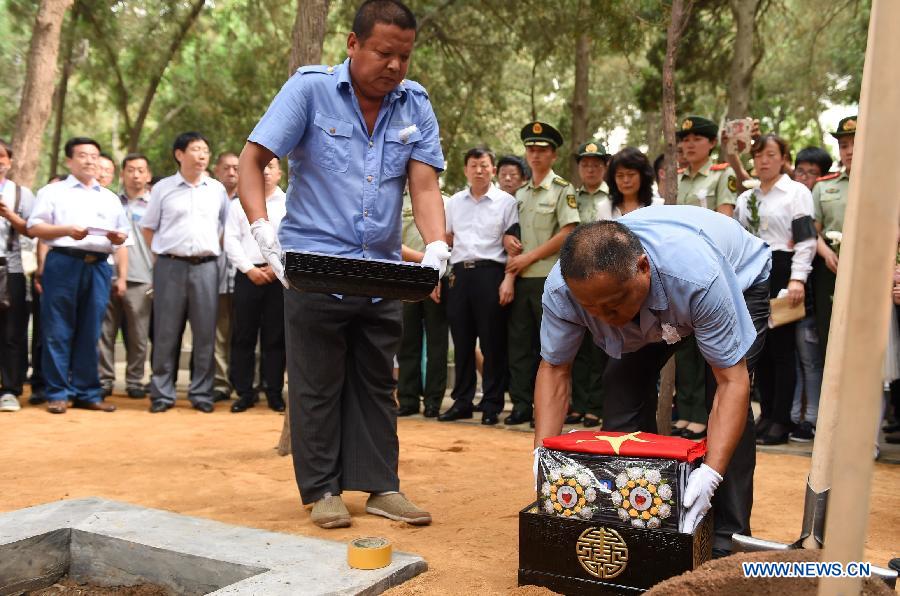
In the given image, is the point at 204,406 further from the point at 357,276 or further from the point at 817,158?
the point at 817,158

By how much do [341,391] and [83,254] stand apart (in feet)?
13.0

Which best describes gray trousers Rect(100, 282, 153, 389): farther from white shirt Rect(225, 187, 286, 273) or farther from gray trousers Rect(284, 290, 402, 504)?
gray trousers Rect(284, 290, 402, 504)

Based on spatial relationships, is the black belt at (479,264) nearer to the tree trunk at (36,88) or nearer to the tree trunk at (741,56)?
the tree trunk at (36,88)

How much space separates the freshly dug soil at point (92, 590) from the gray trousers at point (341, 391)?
0.82m

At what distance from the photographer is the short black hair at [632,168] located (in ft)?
20.3

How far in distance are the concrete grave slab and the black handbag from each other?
356 centimetres

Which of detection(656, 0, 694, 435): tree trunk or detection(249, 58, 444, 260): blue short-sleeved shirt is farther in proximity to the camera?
detection(656, 0, 694, 435): tree trunk

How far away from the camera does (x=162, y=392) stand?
748cm

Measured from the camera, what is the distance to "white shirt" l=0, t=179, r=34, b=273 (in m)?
7.03

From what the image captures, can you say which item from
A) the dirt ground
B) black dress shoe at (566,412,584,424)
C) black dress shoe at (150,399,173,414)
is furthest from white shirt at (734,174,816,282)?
black dress shoe at (150,399,173,414)

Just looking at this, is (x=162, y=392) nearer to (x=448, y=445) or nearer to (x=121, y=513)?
(x=448, y=445)

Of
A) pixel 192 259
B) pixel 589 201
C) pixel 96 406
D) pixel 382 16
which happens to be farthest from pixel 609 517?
pixel 96 406

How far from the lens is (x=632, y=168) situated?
20.3ft

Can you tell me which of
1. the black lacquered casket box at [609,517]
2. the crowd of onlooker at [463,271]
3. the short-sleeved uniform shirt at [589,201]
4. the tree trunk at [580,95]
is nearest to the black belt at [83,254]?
the crowd of onlooker at [463,271]
